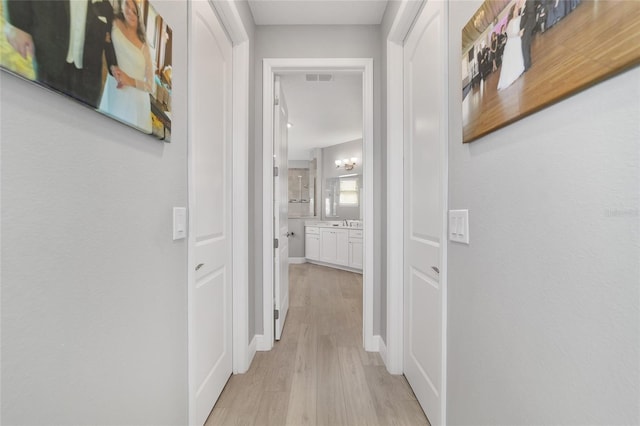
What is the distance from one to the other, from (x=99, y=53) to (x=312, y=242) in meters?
5.54

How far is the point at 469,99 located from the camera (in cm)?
102

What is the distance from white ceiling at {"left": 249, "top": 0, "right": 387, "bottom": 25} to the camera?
2.00 meters

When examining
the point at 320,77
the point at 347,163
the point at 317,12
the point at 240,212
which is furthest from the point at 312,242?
the point at 317,12

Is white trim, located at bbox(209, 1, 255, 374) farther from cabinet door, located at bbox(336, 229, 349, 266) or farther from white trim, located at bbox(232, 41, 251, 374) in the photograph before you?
cabinet door, located at bbox(336, 229, 349, 266)

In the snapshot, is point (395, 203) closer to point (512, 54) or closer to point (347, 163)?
point (512, 54)

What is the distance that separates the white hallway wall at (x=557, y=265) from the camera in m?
0.52

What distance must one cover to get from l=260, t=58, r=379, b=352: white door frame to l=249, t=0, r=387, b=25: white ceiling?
0.29 m

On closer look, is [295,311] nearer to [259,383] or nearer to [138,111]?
[259,383]

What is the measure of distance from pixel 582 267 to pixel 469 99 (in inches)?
27.0

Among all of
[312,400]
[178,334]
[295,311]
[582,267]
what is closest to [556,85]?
[582,267]

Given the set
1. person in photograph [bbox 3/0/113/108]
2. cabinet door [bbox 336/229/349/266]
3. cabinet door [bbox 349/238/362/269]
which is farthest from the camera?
cabinet door [bbox 336/229/349/266]

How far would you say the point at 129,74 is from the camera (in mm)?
812

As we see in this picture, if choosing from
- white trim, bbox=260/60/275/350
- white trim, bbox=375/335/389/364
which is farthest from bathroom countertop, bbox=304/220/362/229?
white trim, bbox=260/60/275/350

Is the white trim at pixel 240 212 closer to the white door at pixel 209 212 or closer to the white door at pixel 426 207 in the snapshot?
the white door at pixel 209 212
